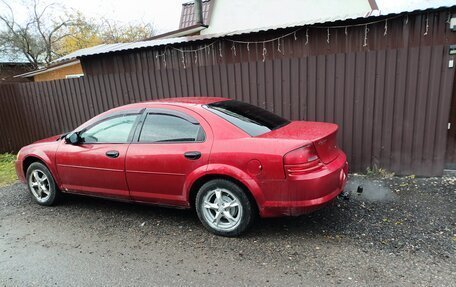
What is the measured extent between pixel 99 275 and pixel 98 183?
1.47 m

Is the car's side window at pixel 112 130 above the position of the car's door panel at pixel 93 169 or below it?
above

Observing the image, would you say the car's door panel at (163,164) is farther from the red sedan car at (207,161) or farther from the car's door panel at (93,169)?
the car's door panel at (93,169)

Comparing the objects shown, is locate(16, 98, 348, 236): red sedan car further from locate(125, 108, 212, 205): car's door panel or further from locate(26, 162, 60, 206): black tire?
locate(26, 162, 60, 206): black tire

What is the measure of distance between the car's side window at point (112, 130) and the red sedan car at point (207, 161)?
14 mm

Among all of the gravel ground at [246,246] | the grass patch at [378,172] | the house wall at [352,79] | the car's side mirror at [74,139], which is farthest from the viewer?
the grass patch at [378,172]

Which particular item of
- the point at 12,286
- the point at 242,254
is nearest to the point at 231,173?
the point at 242,254

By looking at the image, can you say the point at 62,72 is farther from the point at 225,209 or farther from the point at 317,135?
the point at 317,135

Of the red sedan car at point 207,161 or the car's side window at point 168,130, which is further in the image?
the car's side window at point 168,130

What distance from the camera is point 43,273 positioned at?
323 cm

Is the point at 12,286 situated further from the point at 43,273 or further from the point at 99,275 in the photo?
the point at 99,275

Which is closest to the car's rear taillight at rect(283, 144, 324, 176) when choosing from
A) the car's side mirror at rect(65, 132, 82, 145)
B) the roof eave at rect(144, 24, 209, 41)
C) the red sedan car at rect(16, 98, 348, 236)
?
the red sedan car at rect(16, 98, 348, 236)

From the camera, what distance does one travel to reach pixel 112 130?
4.33 m

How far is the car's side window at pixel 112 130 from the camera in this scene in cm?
420

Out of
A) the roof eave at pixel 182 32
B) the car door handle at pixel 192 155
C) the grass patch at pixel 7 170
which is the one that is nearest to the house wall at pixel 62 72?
the roof eave at pixel 182 32
